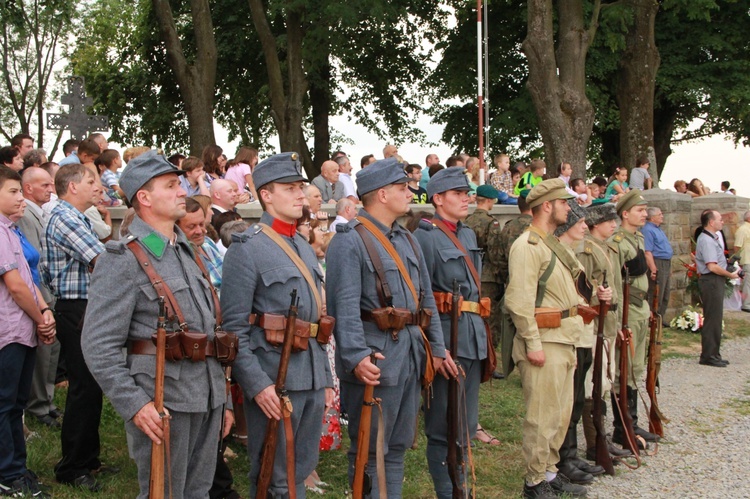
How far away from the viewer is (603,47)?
75.5ft

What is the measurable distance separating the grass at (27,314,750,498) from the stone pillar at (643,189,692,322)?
7.00 meters

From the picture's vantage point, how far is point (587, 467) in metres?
6.79

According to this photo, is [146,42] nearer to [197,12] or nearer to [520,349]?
[197,12]

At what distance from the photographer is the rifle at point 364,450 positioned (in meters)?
4.61

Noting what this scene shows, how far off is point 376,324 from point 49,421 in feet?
10.7

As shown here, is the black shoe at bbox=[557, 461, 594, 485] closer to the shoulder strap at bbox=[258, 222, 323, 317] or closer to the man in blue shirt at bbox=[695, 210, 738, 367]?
the shoulder strap at bbox=[258, 222, 323, 317]

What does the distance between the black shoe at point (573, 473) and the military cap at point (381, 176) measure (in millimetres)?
2849

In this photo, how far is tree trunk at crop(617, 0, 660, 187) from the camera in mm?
20406

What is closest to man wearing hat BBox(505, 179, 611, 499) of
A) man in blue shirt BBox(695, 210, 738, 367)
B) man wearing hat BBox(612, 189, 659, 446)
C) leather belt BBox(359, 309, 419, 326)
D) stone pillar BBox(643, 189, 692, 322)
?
leather belt BBox(359, 309, 419, 326)

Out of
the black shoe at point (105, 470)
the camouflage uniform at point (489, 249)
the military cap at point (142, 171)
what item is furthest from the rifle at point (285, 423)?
the camouflage uniform at point (489, 249)

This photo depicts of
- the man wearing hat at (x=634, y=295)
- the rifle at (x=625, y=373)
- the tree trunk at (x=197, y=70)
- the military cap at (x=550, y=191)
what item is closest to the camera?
the military cap at (x=550, y=191)

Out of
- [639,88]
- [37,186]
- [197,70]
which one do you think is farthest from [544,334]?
[639,88]

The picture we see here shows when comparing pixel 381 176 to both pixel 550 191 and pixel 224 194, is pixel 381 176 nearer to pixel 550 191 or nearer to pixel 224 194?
pixel 550 191

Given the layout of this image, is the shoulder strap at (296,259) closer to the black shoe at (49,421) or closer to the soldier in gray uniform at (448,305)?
the soldier in gray uniform at (448,305)
